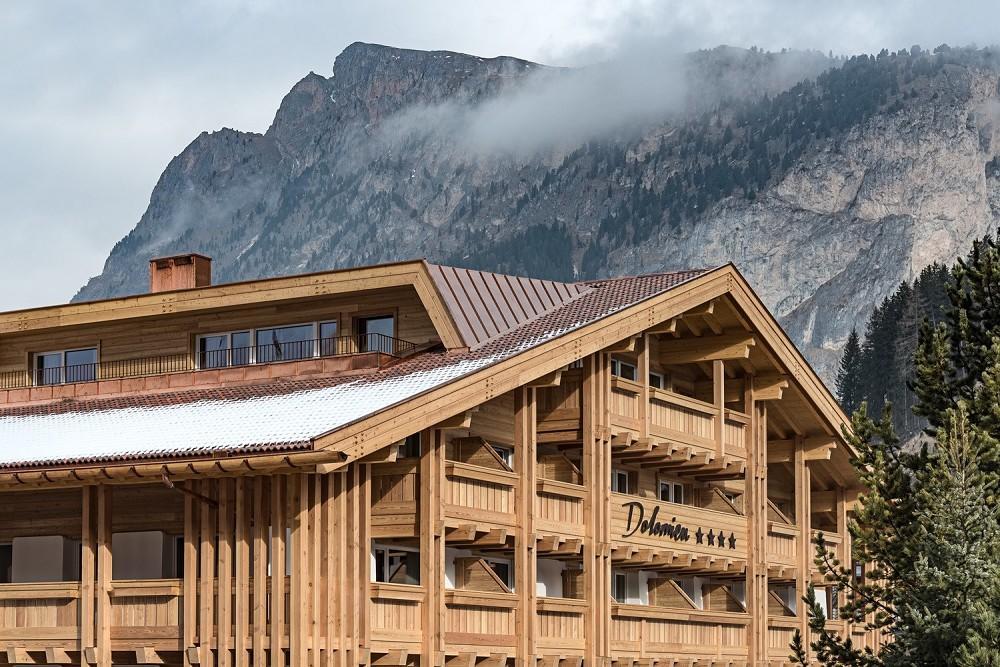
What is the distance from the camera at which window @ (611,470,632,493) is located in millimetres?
38781

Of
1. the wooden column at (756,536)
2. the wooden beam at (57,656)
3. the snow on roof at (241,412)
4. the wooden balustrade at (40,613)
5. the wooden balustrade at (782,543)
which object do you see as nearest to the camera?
the snow on roof at (241,412)

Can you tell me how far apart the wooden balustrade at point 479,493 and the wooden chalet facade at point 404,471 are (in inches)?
2.8

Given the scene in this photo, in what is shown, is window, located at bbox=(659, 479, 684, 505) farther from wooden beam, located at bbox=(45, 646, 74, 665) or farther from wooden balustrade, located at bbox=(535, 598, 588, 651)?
wooden beam, located at bbox=(45, 646, 74, 665)

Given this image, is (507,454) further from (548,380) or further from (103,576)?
(103,576)

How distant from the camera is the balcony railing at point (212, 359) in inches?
1371

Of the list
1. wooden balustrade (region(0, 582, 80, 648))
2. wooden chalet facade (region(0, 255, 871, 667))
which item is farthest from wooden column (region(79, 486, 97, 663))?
wooden balustrade (region(0, 582, 80, 648))

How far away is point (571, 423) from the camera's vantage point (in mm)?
34844

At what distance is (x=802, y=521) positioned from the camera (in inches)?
1730

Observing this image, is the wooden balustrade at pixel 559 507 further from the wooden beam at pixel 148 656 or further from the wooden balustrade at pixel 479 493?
the wooden beam at pixel 148 656

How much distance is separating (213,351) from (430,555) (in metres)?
9.99

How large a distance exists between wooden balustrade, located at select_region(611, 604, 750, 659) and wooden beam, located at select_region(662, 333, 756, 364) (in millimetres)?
6012

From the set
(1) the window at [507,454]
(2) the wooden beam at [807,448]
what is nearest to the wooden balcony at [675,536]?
(1) the window at [507,454]

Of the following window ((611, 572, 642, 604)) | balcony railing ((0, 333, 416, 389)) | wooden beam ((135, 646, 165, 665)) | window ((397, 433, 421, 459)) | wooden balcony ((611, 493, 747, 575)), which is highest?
balcony railing ((0, 333, 416, 389))

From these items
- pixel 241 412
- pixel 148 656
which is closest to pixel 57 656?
pixel 148 656
